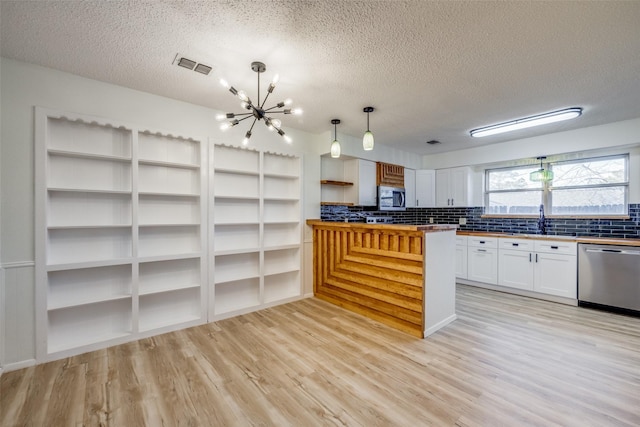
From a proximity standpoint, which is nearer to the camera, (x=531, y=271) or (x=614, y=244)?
(x=614, y=244)

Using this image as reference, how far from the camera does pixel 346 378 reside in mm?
2148

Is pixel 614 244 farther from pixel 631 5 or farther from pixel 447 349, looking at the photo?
pixel 631 5

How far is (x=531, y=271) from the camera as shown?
405 cm

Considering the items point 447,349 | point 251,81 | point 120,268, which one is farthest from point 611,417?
point 120,268

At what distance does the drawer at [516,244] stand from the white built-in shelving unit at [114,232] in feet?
14.3

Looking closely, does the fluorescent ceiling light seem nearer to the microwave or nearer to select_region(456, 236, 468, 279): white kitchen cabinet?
the microwave

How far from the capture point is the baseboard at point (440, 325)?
287 centimetres

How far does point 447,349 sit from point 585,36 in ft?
8.74

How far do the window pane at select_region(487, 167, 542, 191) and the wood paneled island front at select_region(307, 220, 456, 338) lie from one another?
2.68m

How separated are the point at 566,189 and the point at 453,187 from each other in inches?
65.7

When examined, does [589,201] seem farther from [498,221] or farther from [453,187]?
[453,187]

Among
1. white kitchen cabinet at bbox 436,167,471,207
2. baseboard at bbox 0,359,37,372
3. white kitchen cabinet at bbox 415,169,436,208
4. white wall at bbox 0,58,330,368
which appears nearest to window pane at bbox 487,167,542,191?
white kitchen cabinet at bbox 436,167,471,207

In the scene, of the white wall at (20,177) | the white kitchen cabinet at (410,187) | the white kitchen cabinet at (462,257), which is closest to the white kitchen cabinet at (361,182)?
the white kitchen cabinet at (410,187)

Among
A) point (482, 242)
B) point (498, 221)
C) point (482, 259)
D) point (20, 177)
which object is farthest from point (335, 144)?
point (498, 221)
